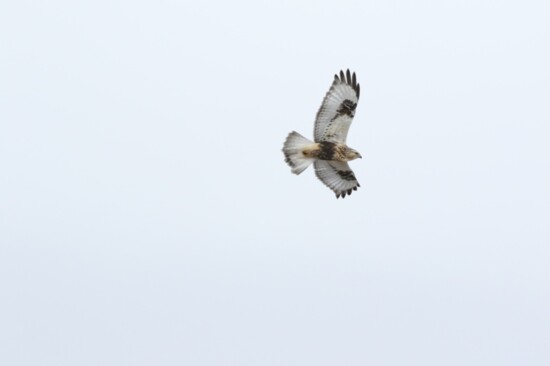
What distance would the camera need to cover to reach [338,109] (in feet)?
106

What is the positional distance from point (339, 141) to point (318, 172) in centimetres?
125

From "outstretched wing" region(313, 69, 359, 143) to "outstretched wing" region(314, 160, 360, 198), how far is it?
96cm

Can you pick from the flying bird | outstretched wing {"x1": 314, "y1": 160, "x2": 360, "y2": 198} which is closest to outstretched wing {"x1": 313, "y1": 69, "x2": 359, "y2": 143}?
the flying bird

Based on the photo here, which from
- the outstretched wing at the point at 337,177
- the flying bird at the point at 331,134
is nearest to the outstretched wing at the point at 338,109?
the flying bird at the point at 331,134

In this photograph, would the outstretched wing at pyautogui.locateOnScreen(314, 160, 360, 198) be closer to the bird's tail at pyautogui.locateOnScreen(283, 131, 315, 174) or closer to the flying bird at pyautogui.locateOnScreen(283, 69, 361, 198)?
the flying bird at pyautogui.locateOnScreen(283, 69, 361, 198)

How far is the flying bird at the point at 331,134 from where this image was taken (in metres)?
32.3

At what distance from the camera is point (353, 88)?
3228 cm

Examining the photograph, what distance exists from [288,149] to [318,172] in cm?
138

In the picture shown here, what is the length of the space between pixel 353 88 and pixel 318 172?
7.98 ft

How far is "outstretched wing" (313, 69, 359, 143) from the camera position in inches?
1272

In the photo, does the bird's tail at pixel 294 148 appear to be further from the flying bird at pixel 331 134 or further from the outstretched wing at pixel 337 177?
the outstretched wing at pixel 337 177

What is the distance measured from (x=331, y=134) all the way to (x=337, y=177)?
143cm

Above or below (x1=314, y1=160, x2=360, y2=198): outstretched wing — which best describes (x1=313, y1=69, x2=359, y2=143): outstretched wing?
above

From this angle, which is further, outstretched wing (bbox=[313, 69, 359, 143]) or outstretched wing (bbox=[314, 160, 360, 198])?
outstretched wing (bbox=[314, 160, 360, 198])
